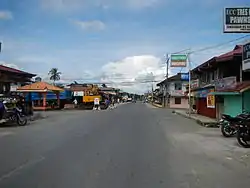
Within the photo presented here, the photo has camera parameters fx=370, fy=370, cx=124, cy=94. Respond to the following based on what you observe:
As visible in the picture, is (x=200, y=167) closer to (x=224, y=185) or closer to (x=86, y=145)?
(x=224, y=185)

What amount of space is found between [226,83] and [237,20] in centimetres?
1372

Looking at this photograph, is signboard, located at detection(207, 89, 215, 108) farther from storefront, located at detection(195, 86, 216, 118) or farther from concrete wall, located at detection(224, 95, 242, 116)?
concrete wall, located at detection(224, 95, 242, 116)

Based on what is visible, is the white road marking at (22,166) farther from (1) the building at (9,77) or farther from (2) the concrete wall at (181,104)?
(2) the concrete wall at (181,104)

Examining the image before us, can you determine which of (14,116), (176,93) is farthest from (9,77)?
(176,93)

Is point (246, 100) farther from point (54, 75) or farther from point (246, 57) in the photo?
point (54, 75)

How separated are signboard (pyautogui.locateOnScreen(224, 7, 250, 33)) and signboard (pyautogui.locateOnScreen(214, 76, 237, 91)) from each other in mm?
11759

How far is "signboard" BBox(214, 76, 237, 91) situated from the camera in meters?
27.5

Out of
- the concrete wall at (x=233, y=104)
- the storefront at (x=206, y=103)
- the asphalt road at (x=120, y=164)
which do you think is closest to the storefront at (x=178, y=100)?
the storefront at (x=206, y=103)

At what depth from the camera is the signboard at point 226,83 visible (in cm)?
2752

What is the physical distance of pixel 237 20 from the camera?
1559 centimetres

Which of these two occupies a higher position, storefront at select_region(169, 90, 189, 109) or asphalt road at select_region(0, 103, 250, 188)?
storefront at select_region(169, 90, 189, 109)

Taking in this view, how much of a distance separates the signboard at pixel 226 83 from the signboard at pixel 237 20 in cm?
1176

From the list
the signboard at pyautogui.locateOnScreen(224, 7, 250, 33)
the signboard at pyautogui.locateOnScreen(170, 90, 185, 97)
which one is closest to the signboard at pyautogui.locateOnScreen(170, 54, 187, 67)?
the signboard at pyautogui.locateOnScreen(224, 7, 250, 33)

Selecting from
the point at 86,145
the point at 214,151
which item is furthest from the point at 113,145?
the point at 214,151
